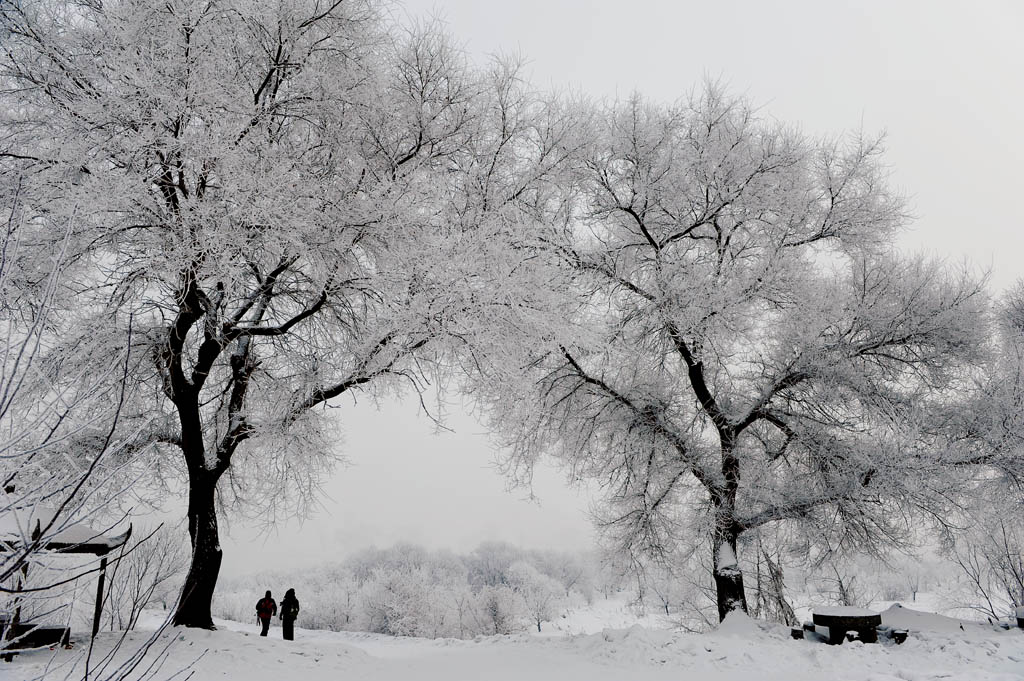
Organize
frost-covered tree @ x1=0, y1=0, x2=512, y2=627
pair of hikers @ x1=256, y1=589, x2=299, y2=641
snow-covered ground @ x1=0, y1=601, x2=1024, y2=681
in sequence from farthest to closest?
1. pair of hikers @ x1=256, y1=589, x2=299, y2=641
2. snow-covered ground @ x1=0, y1=601, x2=1024, y2=681
3. frost-covered tree @ x1=0, y1=0, x2=512, y2=627

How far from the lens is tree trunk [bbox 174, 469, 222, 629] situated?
1080cm

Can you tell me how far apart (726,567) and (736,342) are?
4.72 meters

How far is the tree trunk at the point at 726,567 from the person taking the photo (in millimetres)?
12930

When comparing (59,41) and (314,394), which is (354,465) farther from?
(59,41)

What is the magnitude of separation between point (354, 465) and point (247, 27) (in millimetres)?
8885

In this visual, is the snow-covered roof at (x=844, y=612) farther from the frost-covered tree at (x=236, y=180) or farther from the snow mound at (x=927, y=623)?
the frost-covered tree at (x=236, y=180)

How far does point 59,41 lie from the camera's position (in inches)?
333

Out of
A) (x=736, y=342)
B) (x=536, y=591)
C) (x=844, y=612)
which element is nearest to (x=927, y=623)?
(x=844, y=612)

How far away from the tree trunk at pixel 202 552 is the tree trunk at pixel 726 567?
9.58 meters

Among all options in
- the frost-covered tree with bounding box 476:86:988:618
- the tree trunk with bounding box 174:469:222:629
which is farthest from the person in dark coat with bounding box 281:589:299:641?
the frost-covered tree with bounding box 476:86:988:618

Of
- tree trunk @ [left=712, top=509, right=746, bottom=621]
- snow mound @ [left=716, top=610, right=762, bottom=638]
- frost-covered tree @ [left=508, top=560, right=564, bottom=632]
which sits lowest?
frost-covered tree @ [left=508, top=560, right=564, bottom=632]

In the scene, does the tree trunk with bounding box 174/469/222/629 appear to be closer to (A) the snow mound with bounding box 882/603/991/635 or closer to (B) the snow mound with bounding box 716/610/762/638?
(B) the snow mound with bounding box 716/610/762/638

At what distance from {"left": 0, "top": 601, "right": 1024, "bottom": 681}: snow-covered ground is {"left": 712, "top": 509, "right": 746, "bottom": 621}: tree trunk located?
4.66 ft

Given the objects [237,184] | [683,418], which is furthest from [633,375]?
[237,184]
